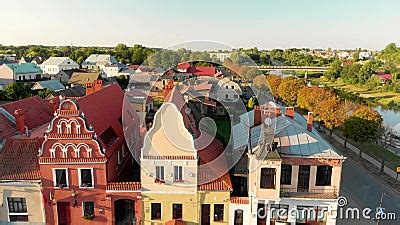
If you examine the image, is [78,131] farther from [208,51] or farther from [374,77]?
[374,77]

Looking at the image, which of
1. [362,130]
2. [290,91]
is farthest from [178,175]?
[290,91]

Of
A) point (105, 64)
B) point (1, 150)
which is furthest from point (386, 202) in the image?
point (105, 64)

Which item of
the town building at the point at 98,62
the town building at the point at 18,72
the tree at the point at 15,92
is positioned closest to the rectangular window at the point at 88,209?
the tree at the point at 15,92

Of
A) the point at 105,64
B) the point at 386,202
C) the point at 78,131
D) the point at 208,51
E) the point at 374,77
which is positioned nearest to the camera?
the point at 78,131

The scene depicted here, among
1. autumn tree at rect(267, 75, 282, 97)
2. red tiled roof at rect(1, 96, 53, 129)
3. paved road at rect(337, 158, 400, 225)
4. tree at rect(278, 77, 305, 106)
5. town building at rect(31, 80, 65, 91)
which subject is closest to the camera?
paved road at rect(337, 158, 400, 225)

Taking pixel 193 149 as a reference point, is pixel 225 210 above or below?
below

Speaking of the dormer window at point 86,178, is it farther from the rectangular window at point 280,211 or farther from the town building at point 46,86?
the town building at point 46,86

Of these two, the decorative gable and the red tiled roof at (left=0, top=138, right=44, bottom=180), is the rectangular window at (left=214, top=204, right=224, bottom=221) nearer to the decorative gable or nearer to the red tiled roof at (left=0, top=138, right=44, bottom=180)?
the decorative gable

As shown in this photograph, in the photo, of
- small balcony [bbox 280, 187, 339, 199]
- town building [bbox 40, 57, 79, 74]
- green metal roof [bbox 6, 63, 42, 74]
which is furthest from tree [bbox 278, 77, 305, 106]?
town building [bbox 40, 57, 79, 74]
